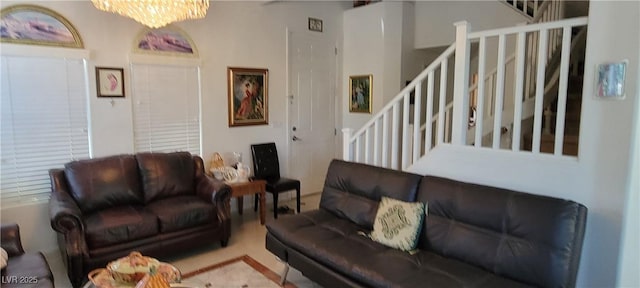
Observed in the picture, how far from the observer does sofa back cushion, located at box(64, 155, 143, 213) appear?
3.48 meters

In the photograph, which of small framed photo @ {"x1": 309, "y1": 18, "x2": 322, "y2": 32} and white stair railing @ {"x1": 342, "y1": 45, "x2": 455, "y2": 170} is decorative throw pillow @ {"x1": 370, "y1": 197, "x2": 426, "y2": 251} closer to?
white stair railing @ {"x1": 342, "y1": 45, "x2": 455, "y2": 170}

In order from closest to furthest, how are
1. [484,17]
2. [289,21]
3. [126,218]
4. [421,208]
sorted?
1. [421,208]
2. [126,218]
3. [484,17]
4. [289,21]

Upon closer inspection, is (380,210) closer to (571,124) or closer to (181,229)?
(181,229)

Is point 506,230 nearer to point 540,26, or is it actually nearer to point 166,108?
point 540,26

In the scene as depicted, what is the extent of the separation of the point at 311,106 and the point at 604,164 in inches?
154

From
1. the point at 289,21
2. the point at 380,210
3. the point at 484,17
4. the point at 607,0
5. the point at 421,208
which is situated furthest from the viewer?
the point at 289,21

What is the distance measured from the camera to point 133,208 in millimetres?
3605

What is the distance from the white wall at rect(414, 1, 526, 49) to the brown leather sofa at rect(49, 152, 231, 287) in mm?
3425

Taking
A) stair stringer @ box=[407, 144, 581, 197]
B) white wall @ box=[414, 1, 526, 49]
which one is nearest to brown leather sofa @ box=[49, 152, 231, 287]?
stair stringer @ box=[407, 144, 581, 197]

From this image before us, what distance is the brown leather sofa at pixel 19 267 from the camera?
2.21 meters

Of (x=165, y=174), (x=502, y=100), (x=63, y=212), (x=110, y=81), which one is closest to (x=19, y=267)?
(x=63, y=212)

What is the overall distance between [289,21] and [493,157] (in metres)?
3.44

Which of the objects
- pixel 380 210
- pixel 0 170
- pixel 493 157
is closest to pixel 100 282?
pixel 380 210

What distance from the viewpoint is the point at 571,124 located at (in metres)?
4.20
